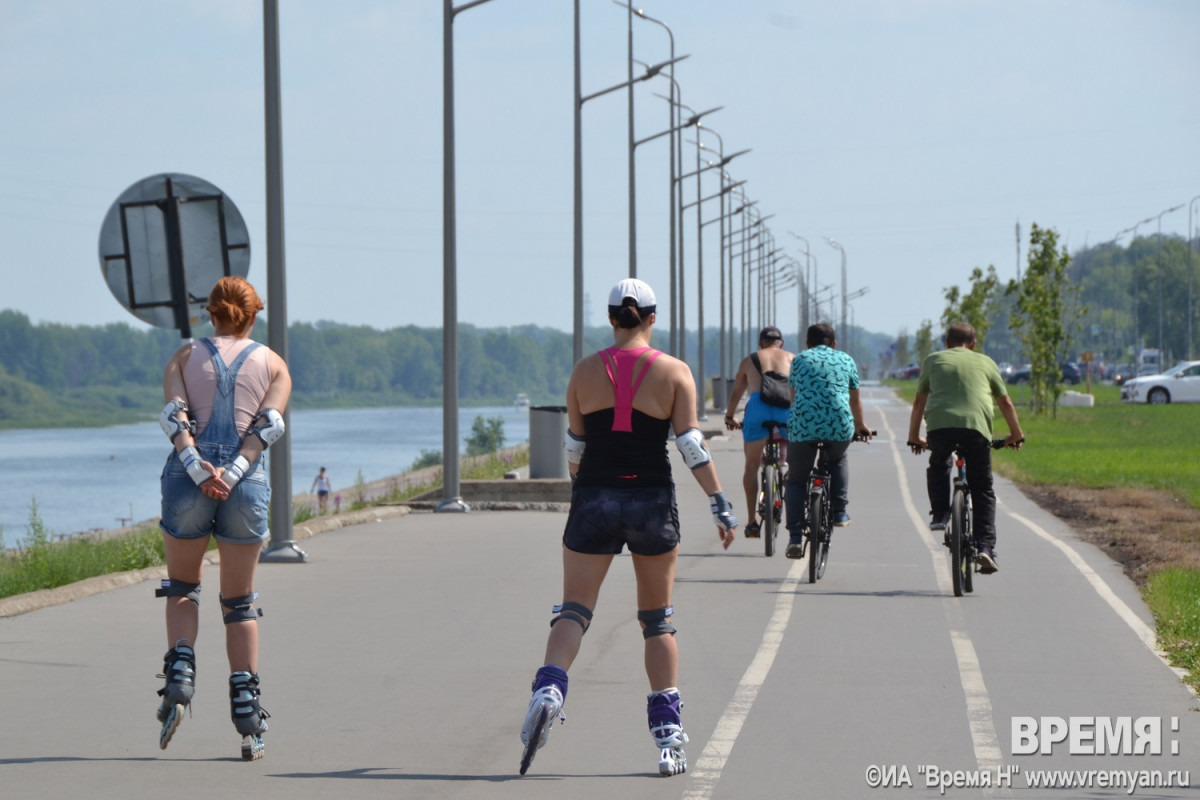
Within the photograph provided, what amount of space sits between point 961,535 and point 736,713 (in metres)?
4.53

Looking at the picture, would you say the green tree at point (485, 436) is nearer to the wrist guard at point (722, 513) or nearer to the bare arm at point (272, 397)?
the bare arm at point (272, 397)

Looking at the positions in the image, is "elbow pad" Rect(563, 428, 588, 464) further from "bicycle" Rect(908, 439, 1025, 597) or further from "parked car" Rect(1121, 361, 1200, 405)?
"parked car" Rect(1121, 361, 1200, 405)

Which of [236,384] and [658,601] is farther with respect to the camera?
[236,384]

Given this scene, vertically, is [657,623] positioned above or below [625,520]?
below

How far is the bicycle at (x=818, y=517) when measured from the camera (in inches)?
510

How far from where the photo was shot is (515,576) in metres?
13.6

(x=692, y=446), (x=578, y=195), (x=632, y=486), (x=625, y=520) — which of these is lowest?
(x=625, y=520)

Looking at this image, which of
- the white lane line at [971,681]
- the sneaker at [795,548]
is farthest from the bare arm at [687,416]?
the sneaker at [795,548]

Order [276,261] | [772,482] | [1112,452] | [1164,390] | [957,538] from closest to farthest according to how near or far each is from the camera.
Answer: [957,538] < [772,482] < [276,261] < [1112,452] < [1164,390]

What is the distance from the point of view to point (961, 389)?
12.4 m

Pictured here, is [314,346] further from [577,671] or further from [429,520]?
[577,671]

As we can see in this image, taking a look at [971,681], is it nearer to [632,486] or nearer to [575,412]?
[632,486]

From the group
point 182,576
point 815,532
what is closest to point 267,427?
point 182,576

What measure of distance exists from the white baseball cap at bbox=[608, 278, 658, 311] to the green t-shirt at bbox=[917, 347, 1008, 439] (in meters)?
5.53
